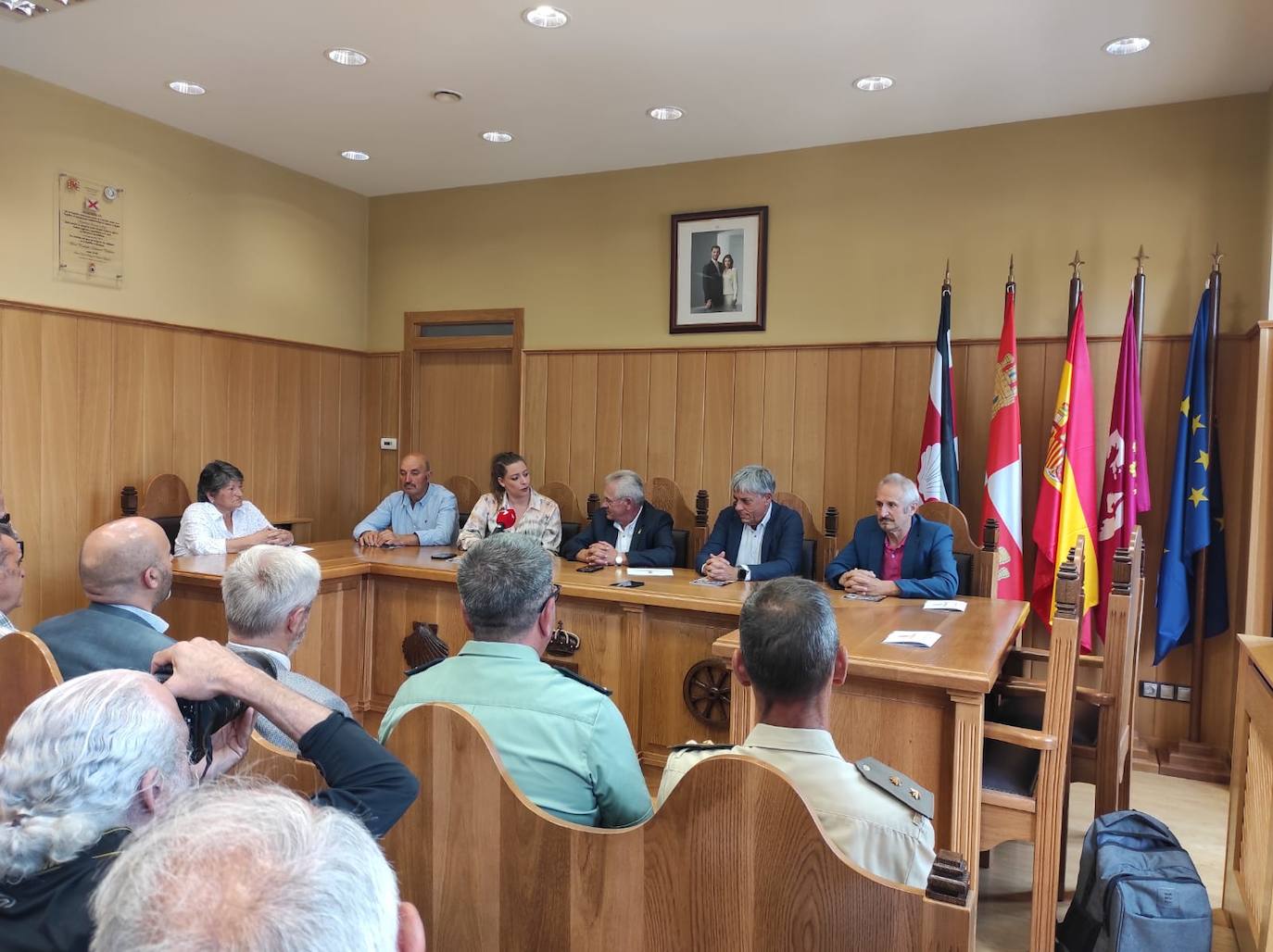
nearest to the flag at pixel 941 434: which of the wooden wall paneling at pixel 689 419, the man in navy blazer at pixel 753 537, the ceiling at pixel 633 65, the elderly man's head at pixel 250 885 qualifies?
the man in navy blazer at pixel 753 537

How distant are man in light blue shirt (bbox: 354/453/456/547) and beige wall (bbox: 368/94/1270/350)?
3.99ft

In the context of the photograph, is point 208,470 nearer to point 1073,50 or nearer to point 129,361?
point 129,361

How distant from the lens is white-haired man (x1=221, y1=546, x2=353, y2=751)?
191 centimetres

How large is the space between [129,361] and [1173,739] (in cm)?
560

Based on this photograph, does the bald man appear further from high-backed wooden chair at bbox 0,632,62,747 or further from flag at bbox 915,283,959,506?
flag at bbox 915,283,959,506

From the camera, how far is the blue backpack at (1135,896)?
2.15 m

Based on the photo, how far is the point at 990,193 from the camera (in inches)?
176

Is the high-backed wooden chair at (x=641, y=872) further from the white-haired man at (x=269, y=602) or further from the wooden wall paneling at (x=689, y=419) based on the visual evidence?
the wooden wall paneling at (x=689, y=419)

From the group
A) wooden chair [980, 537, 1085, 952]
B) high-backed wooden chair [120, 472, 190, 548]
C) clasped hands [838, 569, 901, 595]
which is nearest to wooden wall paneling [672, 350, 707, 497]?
clasped hands [838, 569, 901, 595]

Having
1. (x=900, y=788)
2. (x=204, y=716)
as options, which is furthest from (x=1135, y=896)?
(x=204, y=716)

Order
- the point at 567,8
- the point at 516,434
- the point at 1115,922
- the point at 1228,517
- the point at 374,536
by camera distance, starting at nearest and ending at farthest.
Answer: the point at 1115,922 < the point at 567,8 < the point at 1228,517 < the point at 374,536 < the point at 516,434

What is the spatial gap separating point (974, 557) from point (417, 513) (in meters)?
3.04

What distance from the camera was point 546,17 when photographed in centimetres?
339

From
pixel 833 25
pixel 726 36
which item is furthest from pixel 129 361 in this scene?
pixel 833 25
